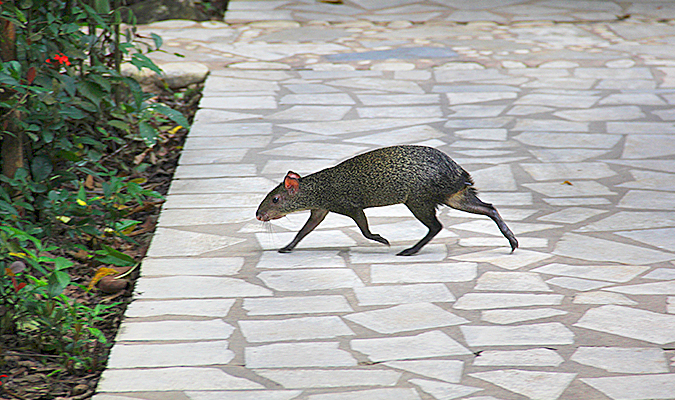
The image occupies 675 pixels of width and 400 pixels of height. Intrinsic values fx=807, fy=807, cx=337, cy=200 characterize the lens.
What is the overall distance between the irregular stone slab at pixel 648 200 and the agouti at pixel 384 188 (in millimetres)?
1425

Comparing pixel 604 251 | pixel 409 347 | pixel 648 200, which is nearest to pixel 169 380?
pixel 409 347

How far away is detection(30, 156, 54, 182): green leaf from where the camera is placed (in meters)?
4.59

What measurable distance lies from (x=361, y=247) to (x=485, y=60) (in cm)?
522

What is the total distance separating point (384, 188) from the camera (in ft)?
14.5

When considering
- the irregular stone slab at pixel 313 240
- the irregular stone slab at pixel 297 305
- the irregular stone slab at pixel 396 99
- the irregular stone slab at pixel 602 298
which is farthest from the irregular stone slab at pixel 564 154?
the irregular stone slab at pixel 297 305

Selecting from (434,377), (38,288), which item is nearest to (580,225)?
(434,377)

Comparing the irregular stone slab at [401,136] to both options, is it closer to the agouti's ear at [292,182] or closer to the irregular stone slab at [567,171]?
the irregular stone slab at [567,171]

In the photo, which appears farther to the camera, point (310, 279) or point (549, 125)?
point (549, 125)

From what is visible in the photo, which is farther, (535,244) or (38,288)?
(535,244)

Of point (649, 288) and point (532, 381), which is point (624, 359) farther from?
point (649, 288)

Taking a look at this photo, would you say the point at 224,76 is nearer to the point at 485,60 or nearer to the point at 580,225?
the point at 485,60

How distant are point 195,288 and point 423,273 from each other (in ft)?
4.09

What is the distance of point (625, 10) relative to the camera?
12.0m

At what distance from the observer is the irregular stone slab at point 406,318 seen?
153 inches
